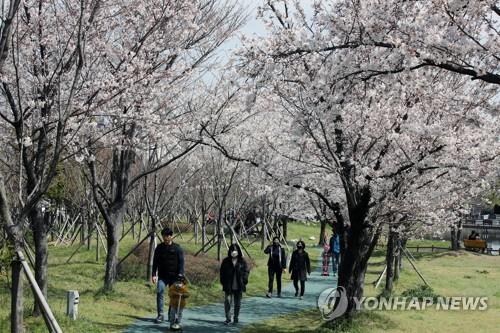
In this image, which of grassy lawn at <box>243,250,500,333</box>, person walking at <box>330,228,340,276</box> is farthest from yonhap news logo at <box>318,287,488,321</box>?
person walking at <box>330,228,340,276</box>

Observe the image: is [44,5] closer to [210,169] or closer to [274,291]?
[274,291]

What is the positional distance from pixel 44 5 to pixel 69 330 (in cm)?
492

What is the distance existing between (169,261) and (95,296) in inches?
121

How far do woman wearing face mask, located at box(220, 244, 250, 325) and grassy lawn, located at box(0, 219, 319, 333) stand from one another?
1.75 m

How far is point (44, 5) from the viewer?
880 cm

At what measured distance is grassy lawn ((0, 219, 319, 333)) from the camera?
9177 mm

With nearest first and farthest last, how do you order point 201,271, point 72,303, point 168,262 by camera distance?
1. point 72,303
2. point 168,262
3. point 201,271

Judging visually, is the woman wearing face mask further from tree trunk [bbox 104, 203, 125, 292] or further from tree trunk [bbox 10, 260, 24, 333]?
tree trunk [bbox 10, 260, 24, 333]

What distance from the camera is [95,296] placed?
1223 cm

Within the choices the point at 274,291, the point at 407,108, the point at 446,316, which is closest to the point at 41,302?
the point at 407,108

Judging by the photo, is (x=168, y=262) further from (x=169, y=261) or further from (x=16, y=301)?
(x=16, y=301)

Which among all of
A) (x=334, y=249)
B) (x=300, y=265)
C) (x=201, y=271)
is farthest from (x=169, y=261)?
(x=334, y=249)

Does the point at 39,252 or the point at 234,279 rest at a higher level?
the point at 39,252

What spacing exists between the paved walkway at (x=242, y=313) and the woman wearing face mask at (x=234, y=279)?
33cm
